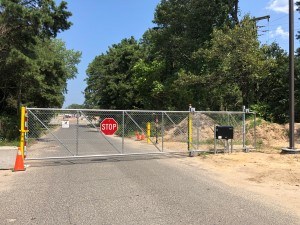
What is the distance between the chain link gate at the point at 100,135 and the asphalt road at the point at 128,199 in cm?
235

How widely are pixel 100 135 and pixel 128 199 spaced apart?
11914mm

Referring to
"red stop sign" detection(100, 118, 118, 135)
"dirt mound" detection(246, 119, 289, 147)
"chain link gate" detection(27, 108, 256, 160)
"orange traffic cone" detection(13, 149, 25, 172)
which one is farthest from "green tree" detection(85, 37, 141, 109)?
"orange traffic cone" detection(13, 149, 25, 172)

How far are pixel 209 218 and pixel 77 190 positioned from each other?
3.65 metres

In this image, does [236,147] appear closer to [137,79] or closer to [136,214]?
[136,214]

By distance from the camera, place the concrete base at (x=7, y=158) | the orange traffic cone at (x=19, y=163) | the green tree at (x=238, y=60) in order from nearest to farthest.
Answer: the orange traffic cone at (x=19, y=163) < the concrete base at (x=7, y=158) < the green tree at (x=238, y=60)

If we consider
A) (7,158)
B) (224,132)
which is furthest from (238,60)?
(7,158)

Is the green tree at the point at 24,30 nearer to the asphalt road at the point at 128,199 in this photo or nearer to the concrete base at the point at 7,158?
the concrete base at the point at 7,158

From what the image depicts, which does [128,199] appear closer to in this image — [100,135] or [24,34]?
[100,135]

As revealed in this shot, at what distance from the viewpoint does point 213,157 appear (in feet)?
51.6

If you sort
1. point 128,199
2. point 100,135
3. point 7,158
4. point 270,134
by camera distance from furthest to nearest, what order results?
point 270,134 < point 100,135 < point 7,158 < point 128,199

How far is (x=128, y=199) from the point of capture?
27.0ft

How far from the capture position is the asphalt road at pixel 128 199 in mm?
6809

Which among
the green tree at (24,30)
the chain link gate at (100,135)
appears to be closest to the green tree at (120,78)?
the chain link gate at (100,135)

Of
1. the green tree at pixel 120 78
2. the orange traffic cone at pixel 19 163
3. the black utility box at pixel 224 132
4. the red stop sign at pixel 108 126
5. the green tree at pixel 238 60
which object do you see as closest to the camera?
the orange traffic cone at pixel 19 163
